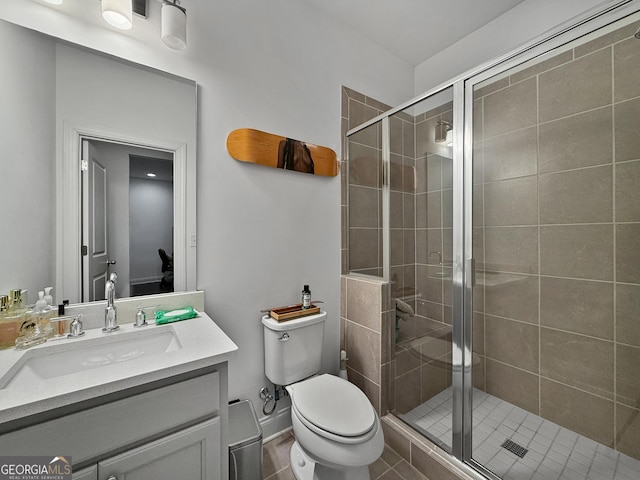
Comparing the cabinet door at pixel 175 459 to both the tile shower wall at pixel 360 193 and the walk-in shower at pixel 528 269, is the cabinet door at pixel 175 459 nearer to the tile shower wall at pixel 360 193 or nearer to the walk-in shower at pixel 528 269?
the walk-in shower at pixel 528 269

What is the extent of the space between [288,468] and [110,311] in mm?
1142

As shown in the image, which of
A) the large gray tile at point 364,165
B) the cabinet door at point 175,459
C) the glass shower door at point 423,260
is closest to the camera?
the cabinet door at point 175,459

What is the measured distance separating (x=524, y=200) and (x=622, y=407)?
41.4 inches

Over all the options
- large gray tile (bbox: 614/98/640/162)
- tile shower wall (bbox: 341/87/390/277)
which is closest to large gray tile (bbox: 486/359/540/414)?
tile shower wall (bbox: 341/87/390/277)

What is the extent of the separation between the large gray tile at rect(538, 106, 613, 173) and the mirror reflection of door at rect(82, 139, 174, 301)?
1878mm

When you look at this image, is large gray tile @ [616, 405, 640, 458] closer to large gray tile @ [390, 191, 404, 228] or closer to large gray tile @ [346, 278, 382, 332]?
large gray tile @ [346, 278, 382, 332]

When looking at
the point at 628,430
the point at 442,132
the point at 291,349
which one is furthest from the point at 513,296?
the point at 291,349

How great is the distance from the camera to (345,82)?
6.10 feet

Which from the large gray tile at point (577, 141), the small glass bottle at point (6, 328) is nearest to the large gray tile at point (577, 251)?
the large gray tile at point (577, 141)

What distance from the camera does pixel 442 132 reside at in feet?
4.74

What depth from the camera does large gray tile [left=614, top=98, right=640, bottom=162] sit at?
115 centimetres

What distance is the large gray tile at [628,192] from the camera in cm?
116

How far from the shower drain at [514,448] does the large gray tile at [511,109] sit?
1.56 metres

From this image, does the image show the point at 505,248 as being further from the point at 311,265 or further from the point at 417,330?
the point at 311,265
